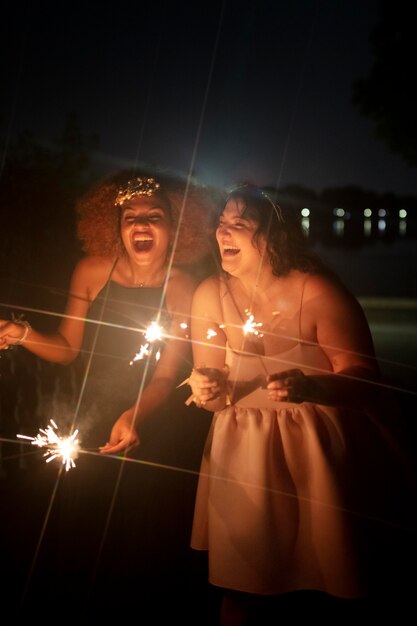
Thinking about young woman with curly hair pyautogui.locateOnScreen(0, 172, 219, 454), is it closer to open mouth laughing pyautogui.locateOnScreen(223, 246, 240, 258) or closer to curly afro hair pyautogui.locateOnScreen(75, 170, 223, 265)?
curly afro hair pyautogui.locateOnScreen(75, 170, 223, 265)

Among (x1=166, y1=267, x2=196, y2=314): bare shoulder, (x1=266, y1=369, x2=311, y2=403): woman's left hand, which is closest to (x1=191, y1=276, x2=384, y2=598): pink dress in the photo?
(x1=266, y1=369, x2=311, y2=403): woman's left hand

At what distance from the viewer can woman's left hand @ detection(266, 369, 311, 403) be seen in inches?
108

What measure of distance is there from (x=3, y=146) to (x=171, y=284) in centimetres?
208

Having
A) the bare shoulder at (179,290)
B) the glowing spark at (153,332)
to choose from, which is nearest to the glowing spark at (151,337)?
the glowing spark at (153,332)

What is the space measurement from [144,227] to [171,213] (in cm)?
22

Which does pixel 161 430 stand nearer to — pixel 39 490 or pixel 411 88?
pixel 39 490

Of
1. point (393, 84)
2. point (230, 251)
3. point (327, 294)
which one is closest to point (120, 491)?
point (230, 251)

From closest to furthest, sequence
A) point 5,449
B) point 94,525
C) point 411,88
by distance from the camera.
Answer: point 94,525
point 5,449
point 411,88

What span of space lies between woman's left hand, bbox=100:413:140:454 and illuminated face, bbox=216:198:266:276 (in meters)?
0.90

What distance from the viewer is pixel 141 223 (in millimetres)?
3744

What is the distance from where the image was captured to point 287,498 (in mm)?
3133

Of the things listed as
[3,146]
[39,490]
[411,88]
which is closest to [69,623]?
[39,490]

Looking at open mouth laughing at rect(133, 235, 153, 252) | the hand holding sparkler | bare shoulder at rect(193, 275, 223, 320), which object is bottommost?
the hand holding sparkler

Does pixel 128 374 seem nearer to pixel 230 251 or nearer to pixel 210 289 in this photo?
pixel 210 289
